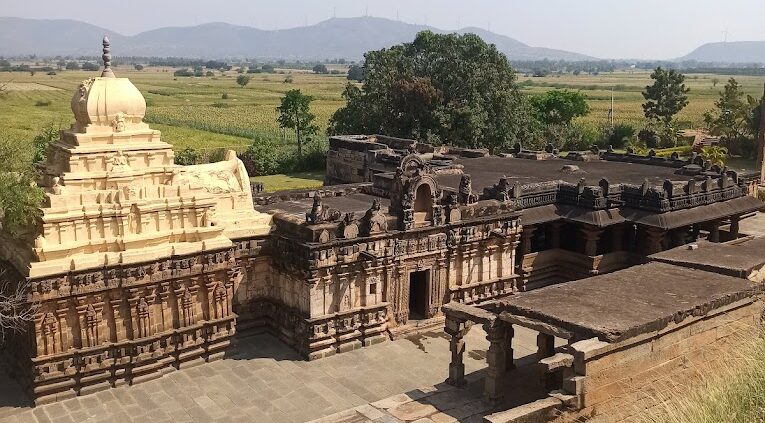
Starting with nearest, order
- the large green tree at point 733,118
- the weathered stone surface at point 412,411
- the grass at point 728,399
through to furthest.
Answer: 1. the grass at point 728,399
2. the weathered stone surface at point 412,411
3. the large green tree at point 733,118

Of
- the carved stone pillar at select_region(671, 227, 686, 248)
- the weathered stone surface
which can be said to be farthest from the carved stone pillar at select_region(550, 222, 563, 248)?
the weathered stone surface

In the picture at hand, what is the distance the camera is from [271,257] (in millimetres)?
21969

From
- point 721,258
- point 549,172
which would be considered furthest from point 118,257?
point 549,172

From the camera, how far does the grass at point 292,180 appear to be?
2002 inches

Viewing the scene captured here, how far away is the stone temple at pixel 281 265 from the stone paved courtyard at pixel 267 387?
49 centimetres

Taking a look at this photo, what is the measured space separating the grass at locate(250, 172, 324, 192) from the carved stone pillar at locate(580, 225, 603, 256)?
26345mm

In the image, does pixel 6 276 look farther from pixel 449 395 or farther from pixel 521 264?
pixel 521 264

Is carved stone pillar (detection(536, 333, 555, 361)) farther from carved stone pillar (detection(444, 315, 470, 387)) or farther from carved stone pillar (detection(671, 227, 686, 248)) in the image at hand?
carved stone pillar (detection(671, 227, 686, 248))

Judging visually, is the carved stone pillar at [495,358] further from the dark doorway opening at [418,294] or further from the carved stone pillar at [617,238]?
the carved stone pillar at [617,238]

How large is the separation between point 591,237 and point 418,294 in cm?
757

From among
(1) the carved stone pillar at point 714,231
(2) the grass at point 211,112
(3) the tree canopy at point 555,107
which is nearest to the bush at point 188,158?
(2) the grass at point 211,112

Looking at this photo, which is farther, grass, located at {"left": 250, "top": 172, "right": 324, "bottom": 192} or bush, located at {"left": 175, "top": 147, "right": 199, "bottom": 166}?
bush, located at {"left": 175, "top": 147, "right": 199, "bottom": 166}

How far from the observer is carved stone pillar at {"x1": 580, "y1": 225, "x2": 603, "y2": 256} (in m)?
26.4

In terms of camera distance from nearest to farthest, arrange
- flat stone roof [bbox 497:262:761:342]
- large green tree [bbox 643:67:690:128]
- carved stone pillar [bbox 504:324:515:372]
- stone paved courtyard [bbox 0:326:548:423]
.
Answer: flat stone roof [bbox 497:262:761:342]
carved stone pillar [bbox 504:324:515:372]
stone paved courtyard [bbox 0:326:548:423]
large green tree [bbox 643:67:690:128]
